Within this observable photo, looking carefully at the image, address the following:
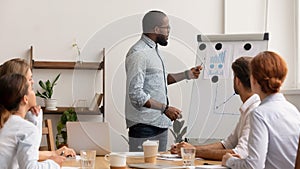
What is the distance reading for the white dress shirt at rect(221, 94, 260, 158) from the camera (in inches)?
93.0

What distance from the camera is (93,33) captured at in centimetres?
449

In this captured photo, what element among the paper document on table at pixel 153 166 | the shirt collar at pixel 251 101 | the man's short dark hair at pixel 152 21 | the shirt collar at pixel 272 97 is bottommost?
the paper document on table at pixel 153 166

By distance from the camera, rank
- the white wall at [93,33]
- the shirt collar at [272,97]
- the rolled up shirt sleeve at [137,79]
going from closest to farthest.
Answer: the shirt collar at [272,97], the rolled up shirt sleeve at [137,79], the white wall at [93,33]

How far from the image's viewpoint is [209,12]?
457 centimetres

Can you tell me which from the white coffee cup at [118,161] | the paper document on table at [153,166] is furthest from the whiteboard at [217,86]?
the white coffee cup at [118,161]

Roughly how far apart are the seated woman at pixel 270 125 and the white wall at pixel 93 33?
2.30 m

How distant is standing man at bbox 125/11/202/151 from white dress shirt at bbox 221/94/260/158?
22.2 inches

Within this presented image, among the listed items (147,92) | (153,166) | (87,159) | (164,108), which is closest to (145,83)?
(147,92)

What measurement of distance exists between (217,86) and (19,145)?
2.54 meters

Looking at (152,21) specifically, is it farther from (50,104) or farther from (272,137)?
(272,137)

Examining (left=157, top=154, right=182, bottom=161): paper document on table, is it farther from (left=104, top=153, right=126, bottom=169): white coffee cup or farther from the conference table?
(left=104, top=153, right=126, bottom=169): white coffee cup

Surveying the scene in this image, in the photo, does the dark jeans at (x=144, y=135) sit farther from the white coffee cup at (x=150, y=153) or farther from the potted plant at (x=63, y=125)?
the potted plant at (x=63, y=125)

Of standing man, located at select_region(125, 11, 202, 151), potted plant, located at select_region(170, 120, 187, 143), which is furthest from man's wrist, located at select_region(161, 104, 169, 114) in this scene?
potted plant, located at select_region(170, 120, 187, 143)

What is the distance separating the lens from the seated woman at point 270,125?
1922mm
